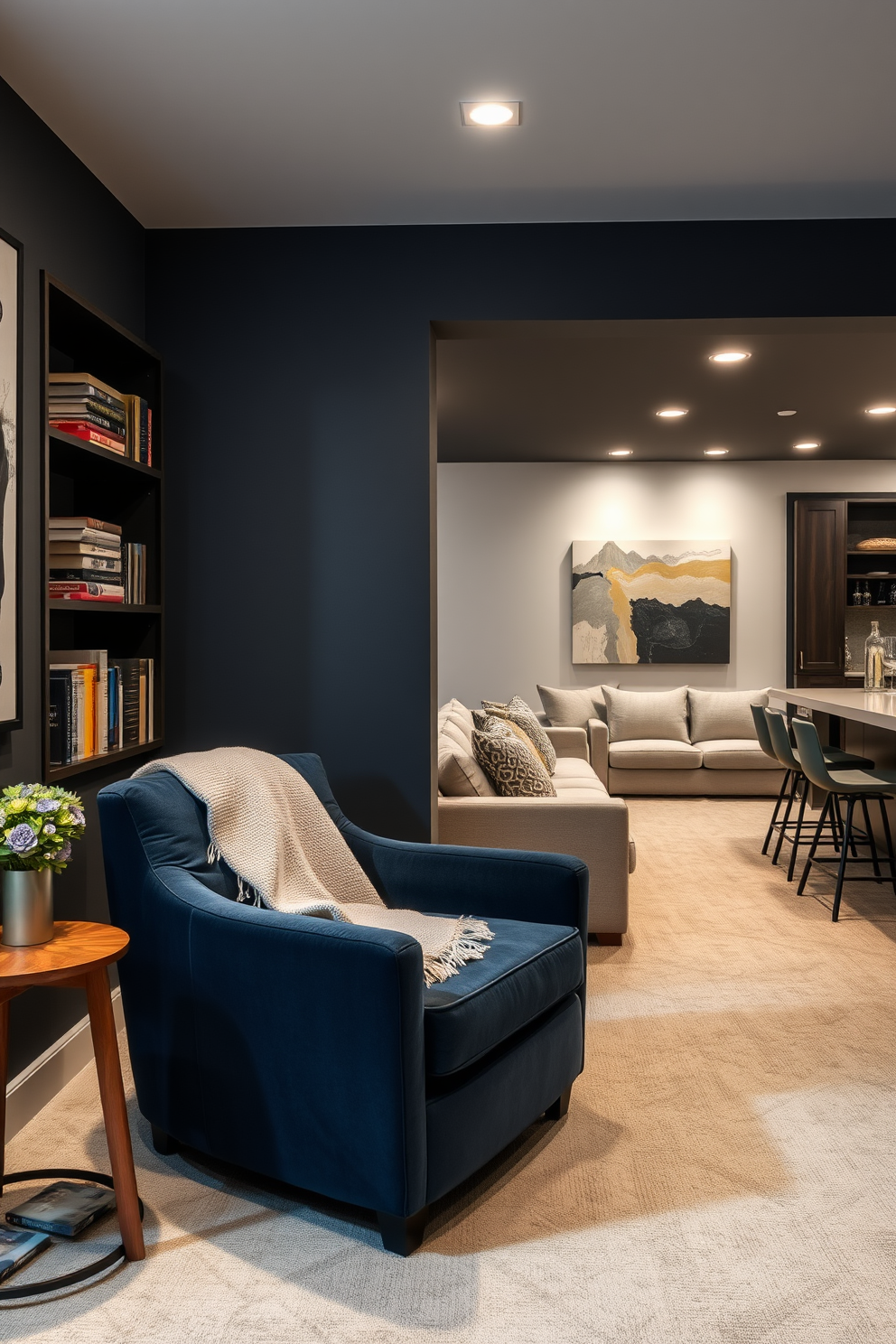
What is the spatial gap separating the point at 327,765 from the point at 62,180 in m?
1.92

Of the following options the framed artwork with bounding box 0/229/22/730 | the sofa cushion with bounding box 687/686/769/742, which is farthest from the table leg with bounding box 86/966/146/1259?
the sofa cushion with bounding box 687/686/769/742

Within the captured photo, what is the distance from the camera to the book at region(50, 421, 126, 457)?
2.91m

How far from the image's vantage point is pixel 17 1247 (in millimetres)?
2061

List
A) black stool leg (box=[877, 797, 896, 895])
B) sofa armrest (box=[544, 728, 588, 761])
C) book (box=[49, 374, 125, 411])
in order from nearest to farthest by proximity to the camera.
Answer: book (box=[49, 374, 125, 411]) → black stool leg (box=[877, 797, 896, 895]) → sofa armrest (box=[544, 728, 588, 761])

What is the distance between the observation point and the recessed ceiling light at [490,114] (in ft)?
9.09

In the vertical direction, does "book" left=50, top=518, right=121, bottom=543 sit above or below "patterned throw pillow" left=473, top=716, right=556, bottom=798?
above

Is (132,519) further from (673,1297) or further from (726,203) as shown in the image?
(673,1297)

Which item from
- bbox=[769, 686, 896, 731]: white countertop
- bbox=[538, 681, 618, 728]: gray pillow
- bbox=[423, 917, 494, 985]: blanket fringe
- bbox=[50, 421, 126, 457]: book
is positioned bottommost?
bbox=[423, 917, 494, 985]: blanket fringe

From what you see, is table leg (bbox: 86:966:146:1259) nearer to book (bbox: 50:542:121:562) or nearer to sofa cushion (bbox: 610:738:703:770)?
book (bbox: 50:542:121:562)

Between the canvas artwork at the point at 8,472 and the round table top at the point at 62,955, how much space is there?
616 millimetres

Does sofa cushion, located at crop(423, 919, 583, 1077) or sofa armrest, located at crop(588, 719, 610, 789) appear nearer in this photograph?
sofa cushion, located at crop(423, 919, 583, 1077)

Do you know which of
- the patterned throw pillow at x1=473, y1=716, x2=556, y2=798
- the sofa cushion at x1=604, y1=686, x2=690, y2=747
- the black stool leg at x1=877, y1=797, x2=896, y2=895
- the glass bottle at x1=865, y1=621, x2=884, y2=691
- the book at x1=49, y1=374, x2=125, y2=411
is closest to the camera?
the book at x1=49, y1=374, x2=125, y2=411

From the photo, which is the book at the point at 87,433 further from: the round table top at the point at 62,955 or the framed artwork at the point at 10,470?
the round table top at the point at 62,955

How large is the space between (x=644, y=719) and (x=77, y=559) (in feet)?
19.2
